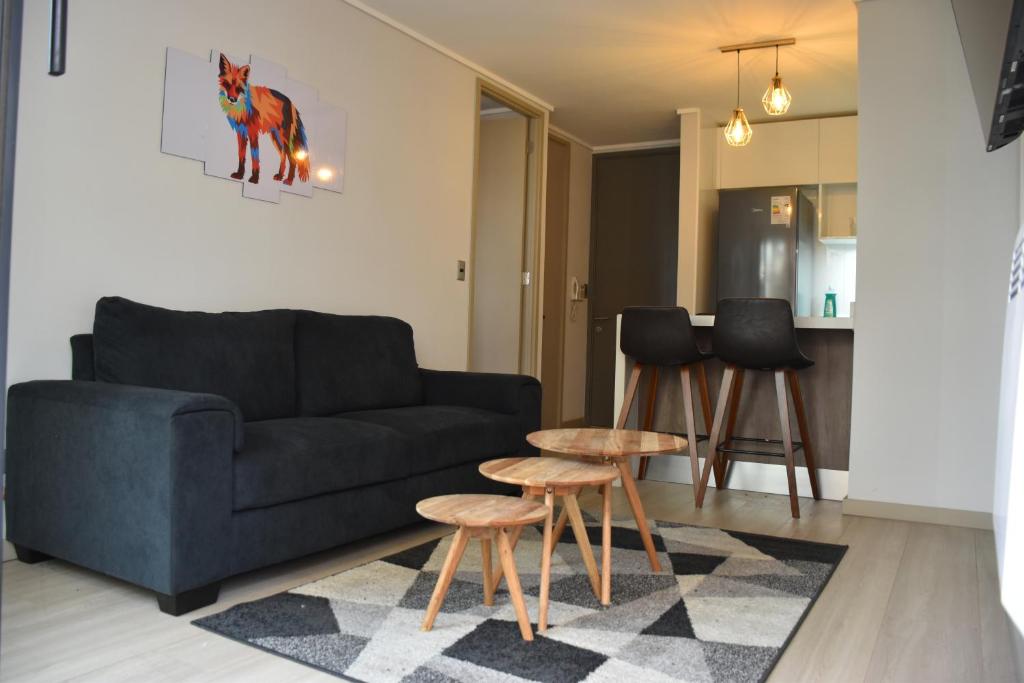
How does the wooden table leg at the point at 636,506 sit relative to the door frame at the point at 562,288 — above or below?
below

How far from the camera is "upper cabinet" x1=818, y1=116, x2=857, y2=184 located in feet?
19.2

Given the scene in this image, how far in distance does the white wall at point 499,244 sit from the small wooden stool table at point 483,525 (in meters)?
3.75

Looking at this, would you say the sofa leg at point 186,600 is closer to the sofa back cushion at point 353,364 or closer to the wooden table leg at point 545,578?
the wooden table leg at point 545,578

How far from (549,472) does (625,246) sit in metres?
4.94

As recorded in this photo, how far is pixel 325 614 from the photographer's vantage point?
2.22 meters

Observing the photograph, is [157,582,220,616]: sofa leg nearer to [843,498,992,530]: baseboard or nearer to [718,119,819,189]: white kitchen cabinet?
[843,498,992,530]: baseboard

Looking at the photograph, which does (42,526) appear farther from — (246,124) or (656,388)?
(656,388)

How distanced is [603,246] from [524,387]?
3.57 metres

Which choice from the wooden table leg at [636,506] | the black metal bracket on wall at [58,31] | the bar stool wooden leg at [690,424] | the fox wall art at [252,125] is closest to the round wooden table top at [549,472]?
the wooden table leg at [636,506]

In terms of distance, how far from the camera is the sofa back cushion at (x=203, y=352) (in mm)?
2719

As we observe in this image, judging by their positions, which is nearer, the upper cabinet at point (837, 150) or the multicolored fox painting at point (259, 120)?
the multicolored fox painting at point (259, 120)

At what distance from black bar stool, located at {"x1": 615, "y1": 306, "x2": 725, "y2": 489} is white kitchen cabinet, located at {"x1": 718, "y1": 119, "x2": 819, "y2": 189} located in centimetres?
247

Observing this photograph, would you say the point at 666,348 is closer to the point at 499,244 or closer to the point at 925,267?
the point at 925,267

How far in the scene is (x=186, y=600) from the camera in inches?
88.2
